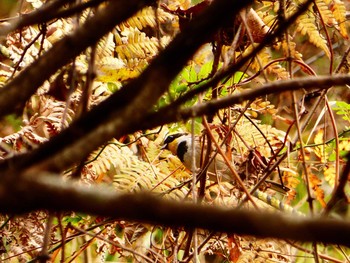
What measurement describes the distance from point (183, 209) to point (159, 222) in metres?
0.02

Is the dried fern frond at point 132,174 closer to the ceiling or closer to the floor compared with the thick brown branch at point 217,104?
closer to the ceiling

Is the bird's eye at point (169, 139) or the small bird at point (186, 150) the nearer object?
the small bird at point (186, 150)

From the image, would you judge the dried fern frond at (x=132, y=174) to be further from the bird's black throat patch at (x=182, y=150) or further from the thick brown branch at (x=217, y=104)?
the thick brown branch at (x=217, y=104)

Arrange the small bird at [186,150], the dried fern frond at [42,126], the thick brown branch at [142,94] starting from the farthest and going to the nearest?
1. the small bird at [186,150]
2. the dried fern frond at [42,126]
3. the thick brown branch at [142,94]

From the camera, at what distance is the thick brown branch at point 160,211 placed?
0.36 m

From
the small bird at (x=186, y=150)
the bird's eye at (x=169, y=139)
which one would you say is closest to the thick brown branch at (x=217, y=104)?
the small bird at (x=186, y=150)

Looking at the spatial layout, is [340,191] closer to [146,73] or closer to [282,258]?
[146,73]

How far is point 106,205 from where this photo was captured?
1.20 ft

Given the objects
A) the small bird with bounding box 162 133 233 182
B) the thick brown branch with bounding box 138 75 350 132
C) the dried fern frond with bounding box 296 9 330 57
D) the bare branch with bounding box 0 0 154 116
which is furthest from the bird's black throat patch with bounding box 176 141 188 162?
the bare branch with bounding box 0 0 154 116

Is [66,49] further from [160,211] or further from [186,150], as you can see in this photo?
[186,150]

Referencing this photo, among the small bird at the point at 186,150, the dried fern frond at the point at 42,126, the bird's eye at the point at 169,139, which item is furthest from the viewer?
the bird's eye at the point at 169,139

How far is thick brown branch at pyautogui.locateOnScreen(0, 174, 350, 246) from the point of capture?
1.17 feet

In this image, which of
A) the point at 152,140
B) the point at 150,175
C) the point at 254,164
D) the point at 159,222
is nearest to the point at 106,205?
the point at 159,222

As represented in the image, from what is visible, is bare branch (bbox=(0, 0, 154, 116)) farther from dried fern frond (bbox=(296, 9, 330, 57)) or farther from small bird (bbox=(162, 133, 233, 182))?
small bird (bbox=(162, 133, 233, 182))
